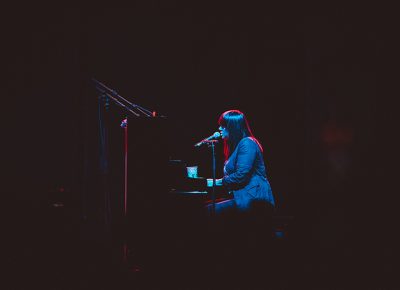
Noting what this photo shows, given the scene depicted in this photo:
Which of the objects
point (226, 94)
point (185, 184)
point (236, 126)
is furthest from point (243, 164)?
point (226, 94)

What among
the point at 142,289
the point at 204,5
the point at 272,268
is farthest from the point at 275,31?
the point at 142,289

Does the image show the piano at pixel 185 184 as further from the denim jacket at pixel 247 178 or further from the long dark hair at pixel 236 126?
the long dark hair at pixel 236 126

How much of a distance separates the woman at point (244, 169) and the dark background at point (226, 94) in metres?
0.48

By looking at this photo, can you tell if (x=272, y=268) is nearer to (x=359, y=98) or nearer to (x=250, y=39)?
(x=359, y=98)

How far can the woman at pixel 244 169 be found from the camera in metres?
3.62

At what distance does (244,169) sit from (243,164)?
0.05 m

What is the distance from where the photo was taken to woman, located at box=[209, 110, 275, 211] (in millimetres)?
3621

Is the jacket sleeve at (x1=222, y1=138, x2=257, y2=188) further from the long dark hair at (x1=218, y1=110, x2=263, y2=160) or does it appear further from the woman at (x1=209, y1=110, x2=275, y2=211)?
the long dark hair at (x1=218, y1=110, x2=263, y2=160)

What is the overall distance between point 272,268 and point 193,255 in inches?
30.2

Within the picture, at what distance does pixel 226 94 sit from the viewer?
5543mm

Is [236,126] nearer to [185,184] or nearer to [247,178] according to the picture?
[247,178]

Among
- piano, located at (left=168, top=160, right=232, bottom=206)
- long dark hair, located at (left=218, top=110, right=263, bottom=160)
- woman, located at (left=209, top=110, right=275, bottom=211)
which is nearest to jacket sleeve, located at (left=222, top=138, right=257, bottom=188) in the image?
woman, located at (left=209, top=110, right=275, bottom=211)

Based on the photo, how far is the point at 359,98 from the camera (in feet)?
8.52

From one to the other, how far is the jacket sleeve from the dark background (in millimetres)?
583
